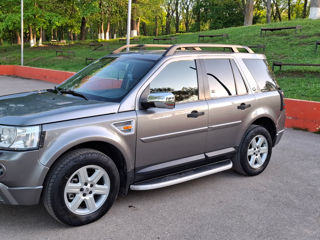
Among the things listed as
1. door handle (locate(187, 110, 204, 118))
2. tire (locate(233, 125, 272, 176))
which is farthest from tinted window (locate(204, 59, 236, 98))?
tire (locate(233, 125, 272, 176))

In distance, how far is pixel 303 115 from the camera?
8.86m

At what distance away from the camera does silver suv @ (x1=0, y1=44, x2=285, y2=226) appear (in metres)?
3.46

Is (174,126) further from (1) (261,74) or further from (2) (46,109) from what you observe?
(1) (261,74)

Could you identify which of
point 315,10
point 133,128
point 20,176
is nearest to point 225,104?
point 133,128

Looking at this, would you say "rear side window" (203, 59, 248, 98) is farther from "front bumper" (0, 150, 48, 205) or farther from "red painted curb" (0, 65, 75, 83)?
"red painted curb" (0, 65, 75, 83)

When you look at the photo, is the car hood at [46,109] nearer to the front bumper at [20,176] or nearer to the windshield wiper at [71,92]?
the windshield wiper at [71,92]

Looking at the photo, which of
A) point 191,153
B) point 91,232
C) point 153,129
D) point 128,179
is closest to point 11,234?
point 91,232

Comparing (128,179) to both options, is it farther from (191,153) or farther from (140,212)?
(191,153)

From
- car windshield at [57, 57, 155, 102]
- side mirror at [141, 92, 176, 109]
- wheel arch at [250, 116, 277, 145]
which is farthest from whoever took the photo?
wheel arch at [250, 116, 277, 145]

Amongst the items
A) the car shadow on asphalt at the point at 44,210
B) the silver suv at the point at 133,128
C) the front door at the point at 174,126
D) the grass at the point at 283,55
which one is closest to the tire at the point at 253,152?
the silver suv at the point at 133,128

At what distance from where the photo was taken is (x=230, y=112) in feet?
16.4

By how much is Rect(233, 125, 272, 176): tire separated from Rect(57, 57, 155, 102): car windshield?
1860 mm

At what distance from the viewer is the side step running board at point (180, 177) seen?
417 centimetres

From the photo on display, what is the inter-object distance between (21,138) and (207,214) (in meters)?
2.15
